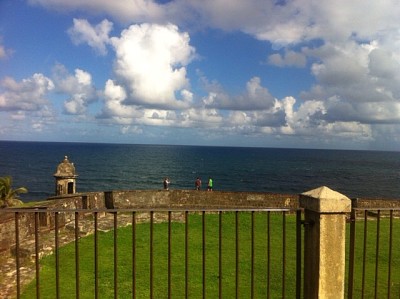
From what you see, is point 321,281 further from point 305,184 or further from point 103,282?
point 305,184

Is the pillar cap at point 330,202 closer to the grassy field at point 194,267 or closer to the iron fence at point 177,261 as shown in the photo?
the iron fence at point 177,261

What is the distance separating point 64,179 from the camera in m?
20.1

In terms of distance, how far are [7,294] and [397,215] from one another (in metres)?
17.1

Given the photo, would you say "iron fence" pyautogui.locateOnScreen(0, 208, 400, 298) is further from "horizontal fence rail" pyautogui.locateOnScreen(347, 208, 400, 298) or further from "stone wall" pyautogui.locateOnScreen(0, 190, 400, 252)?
"stone wall" pyautogui.locateOnScreen(0, 190, 400, 252)

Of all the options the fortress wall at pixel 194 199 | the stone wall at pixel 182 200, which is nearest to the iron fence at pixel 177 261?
the stone wall at pixel 182 200

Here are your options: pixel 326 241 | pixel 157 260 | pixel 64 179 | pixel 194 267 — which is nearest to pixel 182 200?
pixel 64 179

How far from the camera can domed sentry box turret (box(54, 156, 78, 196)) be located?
20.0 meters

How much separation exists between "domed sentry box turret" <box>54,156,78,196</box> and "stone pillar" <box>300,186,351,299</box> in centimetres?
1862

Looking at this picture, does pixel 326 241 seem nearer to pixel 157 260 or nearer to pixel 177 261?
pixel 177 261

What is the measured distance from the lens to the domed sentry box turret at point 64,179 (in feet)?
65.6

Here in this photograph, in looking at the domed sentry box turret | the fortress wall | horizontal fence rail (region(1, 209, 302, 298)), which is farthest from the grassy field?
the domed sentry box turret

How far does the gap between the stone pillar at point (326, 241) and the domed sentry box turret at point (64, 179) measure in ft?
61.1

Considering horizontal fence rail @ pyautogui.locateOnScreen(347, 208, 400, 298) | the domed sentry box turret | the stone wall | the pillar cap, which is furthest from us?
the domed sentry box turret

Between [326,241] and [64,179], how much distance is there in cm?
1896
